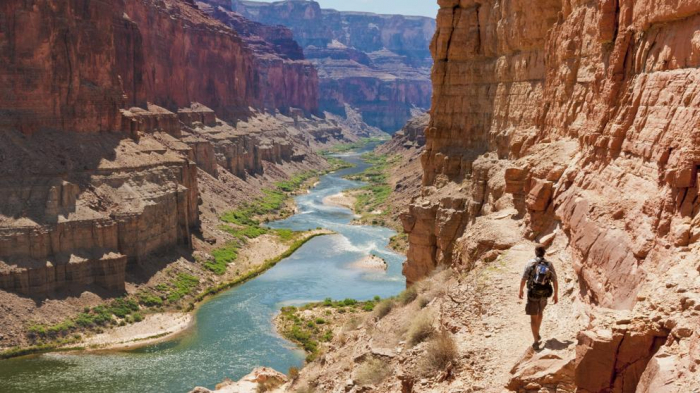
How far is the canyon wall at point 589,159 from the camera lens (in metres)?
10.4

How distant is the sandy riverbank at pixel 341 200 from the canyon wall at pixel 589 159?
70034 millimetres

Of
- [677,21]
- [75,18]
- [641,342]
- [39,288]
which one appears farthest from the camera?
[75,18]

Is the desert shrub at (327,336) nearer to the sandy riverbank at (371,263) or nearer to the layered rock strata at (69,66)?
the sandy riverbank at (371,263)

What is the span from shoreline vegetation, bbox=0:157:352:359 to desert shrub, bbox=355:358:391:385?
103 feet

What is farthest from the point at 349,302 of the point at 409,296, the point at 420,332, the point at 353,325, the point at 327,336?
the point at 420,332

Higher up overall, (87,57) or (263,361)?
(87,57)

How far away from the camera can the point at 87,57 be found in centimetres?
6275

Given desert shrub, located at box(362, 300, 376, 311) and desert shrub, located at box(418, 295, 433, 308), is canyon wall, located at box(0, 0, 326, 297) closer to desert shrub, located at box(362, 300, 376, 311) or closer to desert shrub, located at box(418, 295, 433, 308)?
desert shrub, located at box(362, 300, 376, 311)

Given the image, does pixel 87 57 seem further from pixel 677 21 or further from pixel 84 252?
pixel 677 21

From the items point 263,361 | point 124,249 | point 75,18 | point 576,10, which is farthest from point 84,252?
point 576,10

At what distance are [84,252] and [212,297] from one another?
11475 mm

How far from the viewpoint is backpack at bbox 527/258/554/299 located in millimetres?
13484

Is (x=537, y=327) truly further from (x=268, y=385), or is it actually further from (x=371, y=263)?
(x=371, y=263)

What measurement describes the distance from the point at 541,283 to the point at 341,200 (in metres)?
97.7
